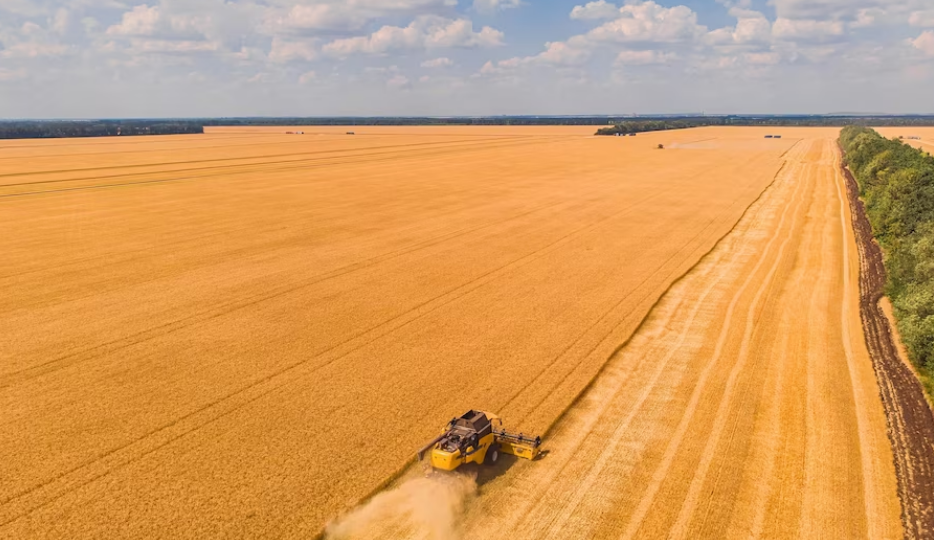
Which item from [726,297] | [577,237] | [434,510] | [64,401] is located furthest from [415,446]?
[577,237]

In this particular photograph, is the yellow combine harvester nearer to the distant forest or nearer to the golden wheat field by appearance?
the golden wheat field

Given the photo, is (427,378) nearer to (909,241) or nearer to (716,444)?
(716,444)

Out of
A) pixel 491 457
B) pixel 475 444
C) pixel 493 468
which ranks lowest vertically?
pixel 493 468

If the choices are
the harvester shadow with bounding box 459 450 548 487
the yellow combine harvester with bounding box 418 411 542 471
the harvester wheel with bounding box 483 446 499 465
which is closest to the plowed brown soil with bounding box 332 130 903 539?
the harvester shadow with bounding box 459 450 548 487

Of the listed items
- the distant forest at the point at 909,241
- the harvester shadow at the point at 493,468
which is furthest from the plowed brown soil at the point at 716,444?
the distant forest at the point at 909,241

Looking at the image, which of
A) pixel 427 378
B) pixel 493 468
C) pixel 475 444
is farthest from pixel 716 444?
pixel 427 378

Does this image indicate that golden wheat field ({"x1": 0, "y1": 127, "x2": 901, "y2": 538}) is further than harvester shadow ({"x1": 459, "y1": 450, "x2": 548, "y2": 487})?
No
